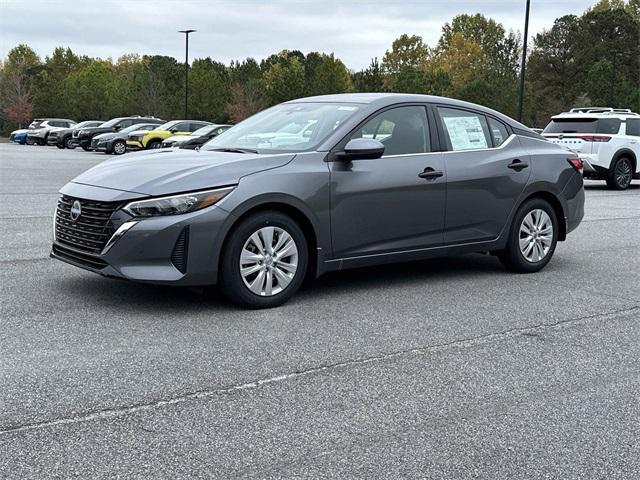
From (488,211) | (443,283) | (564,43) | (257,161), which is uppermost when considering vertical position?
(564,43)

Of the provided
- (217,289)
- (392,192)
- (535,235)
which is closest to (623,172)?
(535,235)

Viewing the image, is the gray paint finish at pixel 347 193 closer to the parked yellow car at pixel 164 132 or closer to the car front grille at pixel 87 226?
the car front grille at pixel 87 226

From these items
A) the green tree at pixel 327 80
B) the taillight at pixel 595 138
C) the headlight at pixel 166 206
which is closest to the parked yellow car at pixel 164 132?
the taillight at pixel 595 138

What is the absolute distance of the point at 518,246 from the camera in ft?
24.6

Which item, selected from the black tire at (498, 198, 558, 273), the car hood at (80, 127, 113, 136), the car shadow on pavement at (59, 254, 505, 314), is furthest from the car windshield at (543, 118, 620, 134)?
the car hood at (80, 127, 113, 136)

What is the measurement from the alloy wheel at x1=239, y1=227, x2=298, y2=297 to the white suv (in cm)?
1386

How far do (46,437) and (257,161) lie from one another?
288 centimetres

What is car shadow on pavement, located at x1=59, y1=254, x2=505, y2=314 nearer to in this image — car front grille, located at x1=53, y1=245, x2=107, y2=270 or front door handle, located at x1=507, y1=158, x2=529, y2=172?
car front grille, located at x1=53, y1=245, x2=107, y2=270

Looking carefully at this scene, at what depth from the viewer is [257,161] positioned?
589cm

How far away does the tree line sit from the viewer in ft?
213

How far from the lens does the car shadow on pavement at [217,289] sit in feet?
19.4

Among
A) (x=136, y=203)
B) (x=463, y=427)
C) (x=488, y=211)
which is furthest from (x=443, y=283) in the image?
(x=463, y=427)

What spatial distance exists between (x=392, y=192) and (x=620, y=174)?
554 inches

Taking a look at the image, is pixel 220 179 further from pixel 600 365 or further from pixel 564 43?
pixel 564 43
